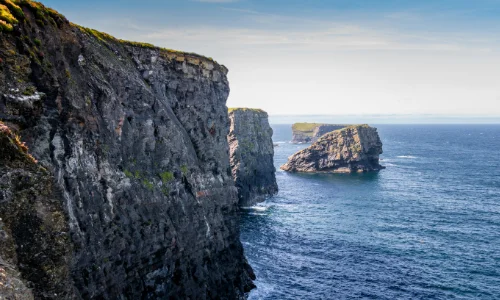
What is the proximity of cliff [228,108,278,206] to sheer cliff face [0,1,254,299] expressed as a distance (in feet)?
159

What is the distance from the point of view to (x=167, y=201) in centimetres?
4697

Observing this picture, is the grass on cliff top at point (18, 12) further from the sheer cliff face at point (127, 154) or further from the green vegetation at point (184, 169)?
the green vegetation at point (184, 169)

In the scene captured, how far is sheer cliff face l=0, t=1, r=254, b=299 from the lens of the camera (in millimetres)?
32469

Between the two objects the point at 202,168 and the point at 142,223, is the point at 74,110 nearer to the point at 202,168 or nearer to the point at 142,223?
the point at 142,223

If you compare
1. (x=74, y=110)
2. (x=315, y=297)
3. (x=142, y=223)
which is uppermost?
(x=74, y=110)

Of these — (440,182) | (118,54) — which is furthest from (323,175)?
(118,54)

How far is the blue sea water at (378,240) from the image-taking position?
59.3 metres

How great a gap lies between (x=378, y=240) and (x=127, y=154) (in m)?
54.6

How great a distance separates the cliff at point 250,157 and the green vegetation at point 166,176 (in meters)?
61.6

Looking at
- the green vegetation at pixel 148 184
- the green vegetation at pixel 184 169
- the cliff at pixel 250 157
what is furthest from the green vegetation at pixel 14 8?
the cliff at pixel 250 157

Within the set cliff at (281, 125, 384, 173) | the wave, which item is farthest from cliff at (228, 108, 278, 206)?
cliff at (281, 125, 384, 173)

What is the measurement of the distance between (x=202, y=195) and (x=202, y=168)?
4.22 m

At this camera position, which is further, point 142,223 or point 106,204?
point 142,223

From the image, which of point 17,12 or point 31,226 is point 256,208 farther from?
point 31,226
